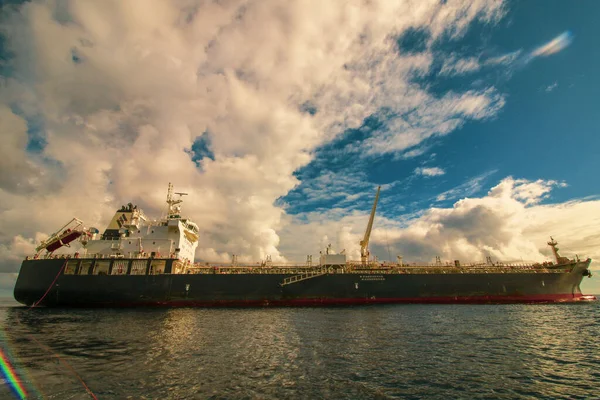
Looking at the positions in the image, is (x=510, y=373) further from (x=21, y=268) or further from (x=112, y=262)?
(x=21, y=268)

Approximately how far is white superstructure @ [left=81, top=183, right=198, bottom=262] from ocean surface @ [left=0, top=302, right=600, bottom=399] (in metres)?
23.4

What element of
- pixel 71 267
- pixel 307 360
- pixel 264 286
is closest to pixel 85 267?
pixel 71 267

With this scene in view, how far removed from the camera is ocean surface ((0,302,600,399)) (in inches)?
424

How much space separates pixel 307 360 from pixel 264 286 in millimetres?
29885

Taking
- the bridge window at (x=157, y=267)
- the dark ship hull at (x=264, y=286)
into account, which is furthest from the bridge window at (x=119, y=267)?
the bridge window at (x=157, y=267)

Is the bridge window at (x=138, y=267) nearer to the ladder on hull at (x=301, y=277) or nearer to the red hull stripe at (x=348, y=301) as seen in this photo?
the red hull stripe at (x=348, y=301)

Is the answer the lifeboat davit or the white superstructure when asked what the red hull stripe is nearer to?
the white superstructure

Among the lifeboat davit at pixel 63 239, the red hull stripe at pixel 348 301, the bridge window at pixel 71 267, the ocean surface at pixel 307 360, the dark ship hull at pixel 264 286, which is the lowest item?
the ocean surface at pixel 307 360

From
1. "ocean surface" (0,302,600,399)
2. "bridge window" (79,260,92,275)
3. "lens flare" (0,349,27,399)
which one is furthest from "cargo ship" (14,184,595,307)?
"lens flare" (0,349,27,399)

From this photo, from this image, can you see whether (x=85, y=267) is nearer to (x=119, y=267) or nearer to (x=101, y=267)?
(x=101, y=267)

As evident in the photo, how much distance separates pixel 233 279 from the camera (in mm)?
43469

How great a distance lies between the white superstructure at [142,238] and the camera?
4825cm

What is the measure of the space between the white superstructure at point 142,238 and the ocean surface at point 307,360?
23359 millimetres

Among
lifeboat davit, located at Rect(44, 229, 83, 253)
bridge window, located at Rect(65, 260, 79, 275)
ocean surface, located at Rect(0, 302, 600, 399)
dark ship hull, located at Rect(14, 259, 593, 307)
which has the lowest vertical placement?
ocean surface, located at Rect(0, 302, 600, 399)
